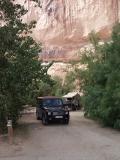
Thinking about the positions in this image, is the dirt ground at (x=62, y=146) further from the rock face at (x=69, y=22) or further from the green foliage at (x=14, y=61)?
the rock face at (x=69, y=22)

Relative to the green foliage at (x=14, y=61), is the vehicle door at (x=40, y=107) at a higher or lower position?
lower

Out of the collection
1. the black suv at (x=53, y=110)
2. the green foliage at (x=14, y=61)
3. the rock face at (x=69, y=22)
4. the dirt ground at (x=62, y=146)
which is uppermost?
the rock face at (x=69, y=22)

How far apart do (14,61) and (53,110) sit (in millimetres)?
7674

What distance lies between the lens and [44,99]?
3500cm

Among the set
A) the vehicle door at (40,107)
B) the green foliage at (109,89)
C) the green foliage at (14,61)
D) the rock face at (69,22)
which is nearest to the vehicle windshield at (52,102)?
the vehicle door at (40,107)

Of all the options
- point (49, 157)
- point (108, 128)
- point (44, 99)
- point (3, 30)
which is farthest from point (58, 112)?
point (49, 157)

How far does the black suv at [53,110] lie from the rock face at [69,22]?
5952 cm

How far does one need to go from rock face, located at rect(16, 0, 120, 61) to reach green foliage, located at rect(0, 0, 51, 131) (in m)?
65.2

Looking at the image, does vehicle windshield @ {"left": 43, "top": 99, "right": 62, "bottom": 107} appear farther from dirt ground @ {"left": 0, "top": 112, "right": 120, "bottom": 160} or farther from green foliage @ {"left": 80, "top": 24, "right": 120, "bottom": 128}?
dirt ground @ {"left": 0, "top": 112, "right": 120, "bottom": 160}

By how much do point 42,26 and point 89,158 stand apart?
3434 inches

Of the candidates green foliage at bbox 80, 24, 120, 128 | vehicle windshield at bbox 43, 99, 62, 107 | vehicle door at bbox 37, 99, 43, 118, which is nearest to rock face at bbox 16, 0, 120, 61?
vehicle door at bbox 37, 99, 43, 118

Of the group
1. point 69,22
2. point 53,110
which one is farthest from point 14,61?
point 69,22

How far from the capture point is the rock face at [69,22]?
94.9 m

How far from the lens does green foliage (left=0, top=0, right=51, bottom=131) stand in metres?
24.7
